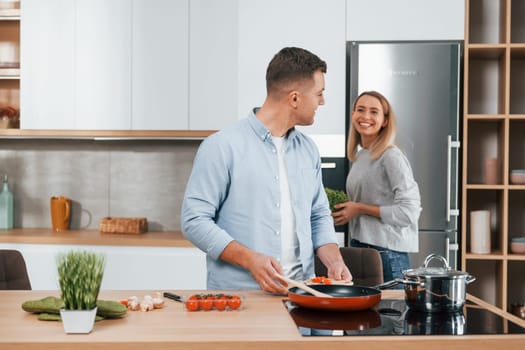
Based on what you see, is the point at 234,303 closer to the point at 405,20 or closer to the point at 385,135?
the point at 385,135

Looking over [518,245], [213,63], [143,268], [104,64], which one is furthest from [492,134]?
[104,64]

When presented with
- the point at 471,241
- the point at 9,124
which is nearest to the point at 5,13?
the point at 9,124

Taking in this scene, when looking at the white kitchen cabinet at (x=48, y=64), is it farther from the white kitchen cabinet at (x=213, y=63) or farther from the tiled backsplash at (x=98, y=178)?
the white kitchen cabinet at (x=213, y=63)

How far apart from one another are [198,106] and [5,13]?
1.41m

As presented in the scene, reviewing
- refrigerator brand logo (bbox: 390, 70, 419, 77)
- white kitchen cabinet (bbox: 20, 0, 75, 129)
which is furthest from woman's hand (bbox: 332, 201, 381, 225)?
white kitchen cabinet (bbox: 20, 0, 75, 129)

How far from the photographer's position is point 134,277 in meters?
3.96

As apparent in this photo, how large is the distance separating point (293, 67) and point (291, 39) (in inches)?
65.6

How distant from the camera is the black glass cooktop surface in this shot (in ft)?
5.25

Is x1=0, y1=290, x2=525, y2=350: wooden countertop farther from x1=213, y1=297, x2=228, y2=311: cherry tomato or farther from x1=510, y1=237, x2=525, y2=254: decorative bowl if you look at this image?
x1=510, y1=237, x2=525, y2=254: decorative bowl

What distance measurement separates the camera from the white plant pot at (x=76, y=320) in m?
1.52

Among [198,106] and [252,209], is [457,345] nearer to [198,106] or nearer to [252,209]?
[252,209]

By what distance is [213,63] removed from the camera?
4.10 metres

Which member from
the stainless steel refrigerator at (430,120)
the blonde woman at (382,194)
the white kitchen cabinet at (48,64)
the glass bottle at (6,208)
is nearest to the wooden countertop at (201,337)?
the blonde woman at (382,194)

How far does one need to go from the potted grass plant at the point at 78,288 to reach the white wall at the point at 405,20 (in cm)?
261
